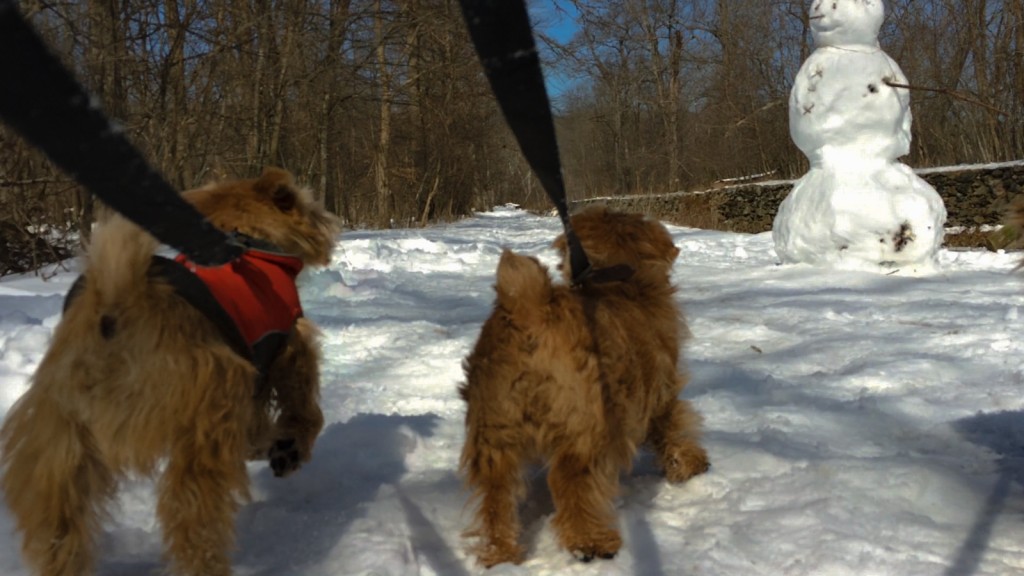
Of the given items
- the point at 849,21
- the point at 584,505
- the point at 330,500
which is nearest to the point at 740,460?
the point at 584,505

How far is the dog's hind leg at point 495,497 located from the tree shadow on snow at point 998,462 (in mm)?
1296

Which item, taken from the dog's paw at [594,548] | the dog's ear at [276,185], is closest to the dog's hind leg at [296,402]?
the dog's ear at [276,185]

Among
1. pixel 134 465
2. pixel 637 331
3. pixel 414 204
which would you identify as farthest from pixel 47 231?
pixel 414 204

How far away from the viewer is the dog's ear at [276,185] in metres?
2.72

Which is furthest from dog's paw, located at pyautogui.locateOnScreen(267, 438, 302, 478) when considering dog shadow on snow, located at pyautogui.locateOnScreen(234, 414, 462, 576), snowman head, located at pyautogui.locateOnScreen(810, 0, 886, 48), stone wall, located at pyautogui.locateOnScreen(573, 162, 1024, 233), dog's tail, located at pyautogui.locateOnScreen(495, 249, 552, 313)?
snowman head, located at pyautogui.locateOnScreen(810, 0, 886, 48)

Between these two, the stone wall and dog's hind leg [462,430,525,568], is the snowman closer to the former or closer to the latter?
the stone wall

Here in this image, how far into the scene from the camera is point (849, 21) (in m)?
7.97

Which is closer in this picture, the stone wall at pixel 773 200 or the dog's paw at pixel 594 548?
the dog's paw at pixel 594 548

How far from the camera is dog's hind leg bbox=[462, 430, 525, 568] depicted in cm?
222

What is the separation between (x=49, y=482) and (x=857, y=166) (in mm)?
8266

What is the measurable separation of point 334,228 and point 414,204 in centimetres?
2223

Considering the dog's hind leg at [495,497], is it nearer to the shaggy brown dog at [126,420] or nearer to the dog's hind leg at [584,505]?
the dog's hind leg at [584,505]

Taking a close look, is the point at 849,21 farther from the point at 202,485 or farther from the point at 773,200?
the point at 773,200

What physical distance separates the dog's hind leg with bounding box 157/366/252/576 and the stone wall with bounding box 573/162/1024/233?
236 centimetres
